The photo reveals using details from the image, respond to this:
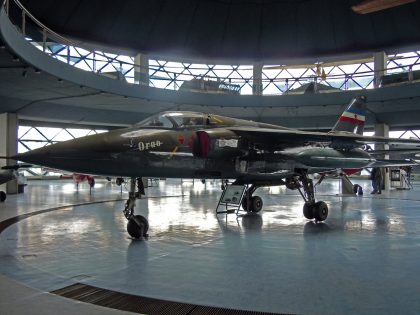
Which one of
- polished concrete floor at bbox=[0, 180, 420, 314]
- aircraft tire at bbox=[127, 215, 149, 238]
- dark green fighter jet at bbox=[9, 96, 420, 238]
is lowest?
polished concrete floor at bbox=[0, 180, 420, 314]

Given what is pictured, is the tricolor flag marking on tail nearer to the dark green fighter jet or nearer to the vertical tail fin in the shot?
the vertical tail fin

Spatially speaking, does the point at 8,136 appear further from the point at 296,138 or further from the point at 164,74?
the point at 296,138

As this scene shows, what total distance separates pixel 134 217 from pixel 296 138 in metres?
4.44

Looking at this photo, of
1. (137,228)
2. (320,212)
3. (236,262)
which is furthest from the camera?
(320,212)

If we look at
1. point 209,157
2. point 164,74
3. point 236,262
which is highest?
point 164,74

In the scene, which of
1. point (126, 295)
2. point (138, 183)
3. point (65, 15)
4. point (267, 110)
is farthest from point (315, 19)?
point (126, 295)

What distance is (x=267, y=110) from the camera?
23.1 metres

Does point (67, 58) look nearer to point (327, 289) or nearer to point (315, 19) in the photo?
point (327, 289)

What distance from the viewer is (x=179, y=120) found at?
8008mm

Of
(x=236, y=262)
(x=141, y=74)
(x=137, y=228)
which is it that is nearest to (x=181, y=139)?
(x=137, y=228)

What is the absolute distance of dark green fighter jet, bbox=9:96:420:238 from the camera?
21.7ft

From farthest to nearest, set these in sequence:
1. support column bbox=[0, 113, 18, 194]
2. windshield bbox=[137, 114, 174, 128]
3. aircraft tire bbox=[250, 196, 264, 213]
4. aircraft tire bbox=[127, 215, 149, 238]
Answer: support column bbox=[0, 113, 18, 194]
aircraft tire bbox=[250, 196, 264, 213]
windshield bbox=[137, 114, 174, 128]
aircraft tire bbox=[127, 215, 149, 238]

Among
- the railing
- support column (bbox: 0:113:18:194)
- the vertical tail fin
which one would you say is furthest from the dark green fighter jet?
support column (bbox: 0:113:18:194)

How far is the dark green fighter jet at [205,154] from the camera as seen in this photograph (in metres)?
6.62
